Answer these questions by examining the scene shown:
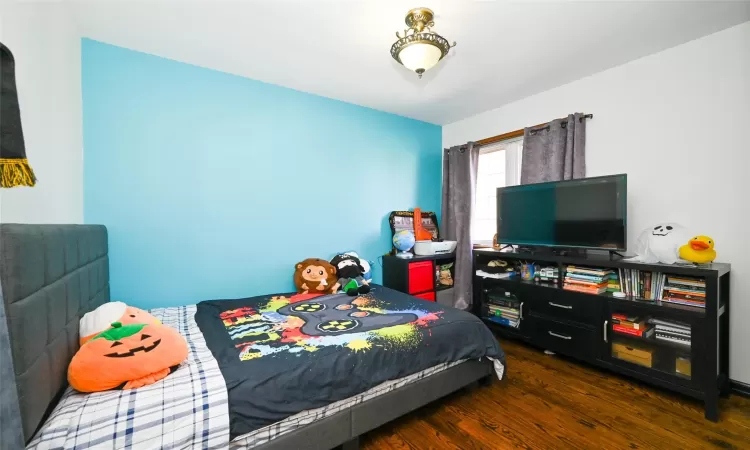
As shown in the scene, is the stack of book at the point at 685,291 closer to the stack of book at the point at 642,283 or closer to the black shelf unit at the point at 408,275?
the stack of book at the point at 642,283

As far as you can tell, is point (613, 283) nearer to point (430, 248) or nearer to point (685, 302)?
point (685, 302)

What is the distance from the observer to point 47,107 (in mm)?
1563

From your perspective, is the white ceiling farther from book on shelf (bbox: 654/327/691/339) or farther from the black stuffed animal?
book on shelf (bbox: 654/327/691/339)

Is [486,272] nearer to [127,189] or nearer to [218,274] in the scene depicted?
[218,274]

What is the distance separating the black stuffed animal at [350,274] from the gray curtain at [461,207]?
127cm

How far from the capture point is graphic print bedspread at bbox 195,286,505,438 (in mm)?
1314

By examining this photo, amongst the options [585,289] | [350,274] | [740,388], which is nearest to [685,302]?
[585,289]

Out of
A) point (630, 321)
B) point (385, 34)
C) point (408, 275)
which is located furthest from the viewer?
point (408, 275)

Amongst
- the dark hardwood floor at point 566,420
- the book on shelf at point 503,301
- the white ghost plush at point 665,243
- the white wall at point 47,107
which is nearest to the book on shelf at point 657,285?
the white ghost plush at point 665,243

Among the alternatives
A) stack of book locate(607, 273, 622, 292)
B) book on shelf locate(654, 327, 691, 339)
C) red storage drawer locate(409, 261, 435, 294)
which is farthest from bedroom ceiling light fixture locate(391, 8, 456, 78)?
book on shelf locate(654, 327, 691, 339)

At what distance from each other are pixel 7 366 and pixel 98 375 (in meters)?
0.42

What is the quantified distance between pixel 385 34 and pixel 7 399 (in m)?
2.37

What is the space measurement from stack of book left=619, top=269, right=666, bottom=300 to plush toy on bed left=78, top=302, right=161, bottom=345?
3076 mm

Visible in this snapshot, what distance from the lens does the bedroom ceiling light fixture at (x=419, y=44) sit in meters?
1.72
